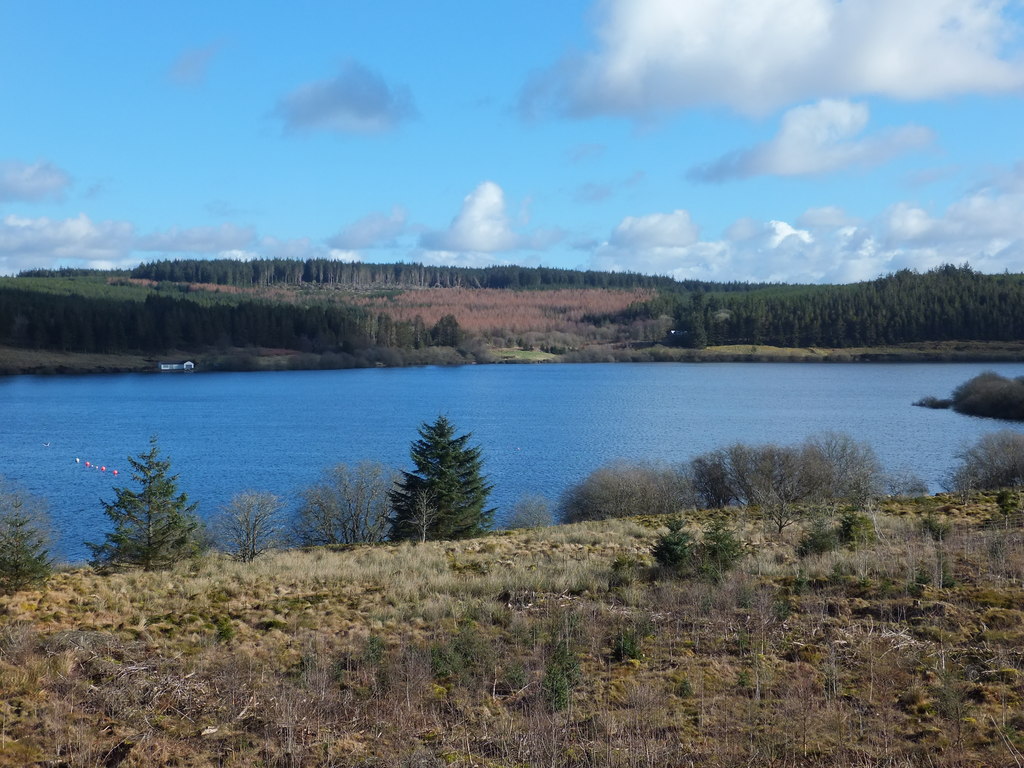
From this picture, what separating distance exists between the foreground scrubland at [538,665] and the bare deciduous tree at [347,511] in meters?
17.8

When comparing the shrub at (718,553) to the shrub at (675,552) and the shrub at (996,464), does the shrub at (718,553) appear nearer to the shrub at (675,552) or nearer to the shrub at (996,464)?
the shrub at (675,552)

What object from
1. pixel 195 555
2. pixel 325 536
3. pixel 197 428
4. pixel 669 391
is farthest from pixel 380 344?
pixel 195 555

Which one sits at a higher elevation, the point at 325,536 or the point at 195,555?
the point at 195,555

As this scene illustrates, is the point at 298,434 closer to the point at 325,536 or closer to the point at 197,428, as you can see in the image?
the point at 197,428

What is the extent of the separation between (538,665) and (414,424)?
57.3 metres

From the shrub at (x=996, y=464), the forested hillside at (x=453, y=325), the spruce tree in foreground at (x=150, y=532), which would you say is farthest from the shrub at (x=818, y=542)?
the forested hillside at (x=453, y=325)

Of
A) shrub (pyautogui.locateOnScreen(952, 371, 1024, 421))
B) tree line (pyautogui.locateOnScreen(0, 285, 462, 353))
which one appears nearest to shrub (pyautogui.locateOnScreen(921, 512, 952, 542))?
shrub (pyautogui.locateOnScreen(952, 371, 1024, 421))

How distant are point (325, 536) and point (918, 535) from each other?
2280 centimetres

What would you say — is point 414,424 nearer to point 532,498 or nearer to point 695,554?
point 532,498

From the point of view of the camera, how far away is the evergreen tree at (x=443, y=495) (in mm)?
28031

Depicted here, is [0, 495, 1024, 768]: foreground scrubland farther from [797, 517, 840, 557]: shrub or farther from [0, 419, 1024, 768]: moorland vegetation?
[797, 517, 840, 557]: shrub

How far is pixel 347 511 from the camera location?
3394 centimetres

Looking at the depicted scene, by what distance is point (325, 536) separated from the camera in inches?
1331

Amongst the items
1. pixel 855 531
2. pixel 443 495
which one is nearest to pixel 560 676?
pixel 855 531
